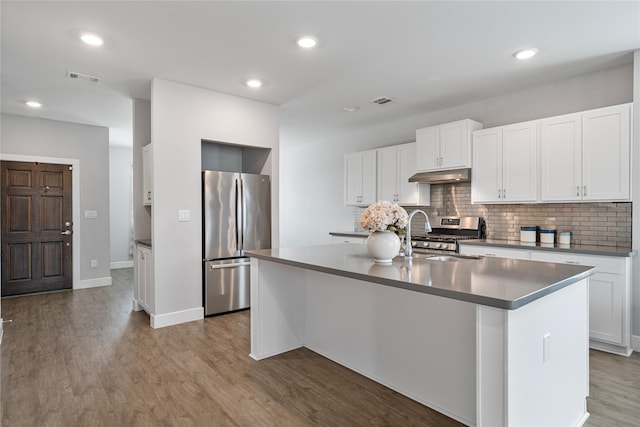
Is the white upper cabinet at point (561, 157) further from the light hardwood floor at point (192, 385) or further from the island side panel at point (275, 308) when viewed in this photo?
the island side panel at point (275, 308)

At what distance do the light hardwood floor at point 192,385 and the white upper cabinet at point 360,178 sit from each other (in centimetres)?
290

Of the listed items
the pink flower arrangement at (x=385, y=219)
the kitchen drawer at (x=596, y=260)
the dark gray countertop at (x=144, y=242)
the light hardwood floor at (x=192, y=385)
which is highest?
the pink flower arrangement at (x=385, y=219)

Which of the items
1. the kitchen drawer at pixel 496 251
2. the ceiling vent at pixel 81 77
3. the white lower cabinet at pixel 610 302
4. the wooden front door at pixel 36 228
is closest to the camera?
the white lower cabinet at pixel 610 302

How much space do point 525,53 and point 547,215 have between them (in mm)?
1777

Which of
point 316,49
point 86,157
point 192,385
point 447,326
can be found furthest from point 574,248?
point 86,157

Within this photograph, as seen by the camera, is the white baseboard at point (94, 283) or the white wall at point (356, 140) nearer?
the white wall at point (356, 140)

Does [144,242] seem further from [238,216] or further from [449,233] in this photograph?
[449,233]

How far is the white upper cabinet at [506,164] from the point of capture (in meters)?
3.73

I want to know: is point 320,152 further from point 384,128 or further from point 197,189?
point 197,189

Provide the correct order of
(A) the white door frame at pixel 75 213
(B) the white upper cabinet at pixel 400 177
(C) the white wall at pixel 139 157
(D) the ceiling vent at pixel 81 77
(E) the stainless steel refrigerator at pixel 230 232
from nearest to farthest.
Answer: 1. (D) the ceiling vent at pixel 81 77
2. (E) the stainless steel refrigerator at pixel 230 232
3. (C) the white wall at pixel 139 157
4. (B) the white upper cabinet at pixel 400 177
5. (A) the white door frame at pixel 75 213

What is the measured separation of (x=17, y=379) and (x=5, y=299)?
3.24 m

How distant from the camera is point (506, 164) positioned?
3.92m

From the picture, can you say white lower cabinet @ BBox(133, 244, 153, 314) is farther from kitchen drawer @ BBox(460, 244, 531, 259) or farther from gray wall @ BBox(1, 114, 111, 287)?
kitchen drawer @ BBox(460, 244, 531, 259)

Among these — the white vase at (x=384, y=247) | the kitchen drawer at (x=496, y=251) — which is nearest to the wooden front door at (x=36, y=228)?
the white vase at (x=384, y=247)
